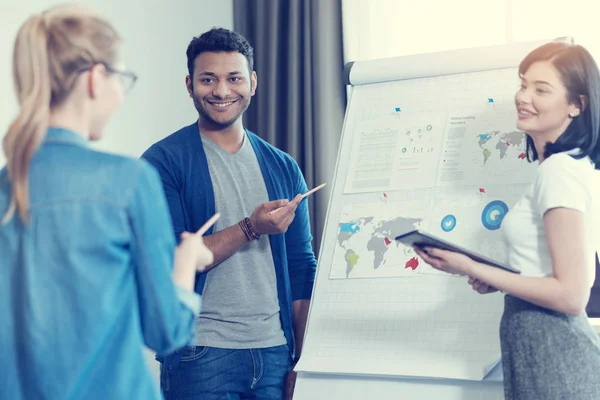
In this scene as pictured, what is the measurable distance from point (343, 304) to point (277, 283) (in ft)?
0.61

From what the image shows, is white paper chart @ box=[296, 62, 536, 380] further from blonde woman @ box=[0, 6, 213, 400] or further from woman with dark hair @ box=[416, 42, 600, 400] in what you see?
blonde woman @ box=[0, 6, 213, 400]

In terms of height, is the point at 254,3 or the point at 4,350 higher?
the point at 254,3

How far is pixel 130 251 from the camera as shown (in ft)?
3.56

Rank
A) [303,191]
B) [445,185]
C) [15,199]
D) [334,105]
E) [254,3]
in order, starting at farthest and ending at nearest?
[254,3]
[334,105]
[303,191]
[445,185]
[15,199]

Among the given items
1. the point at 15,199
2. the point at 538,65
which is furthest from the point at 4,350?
the point at 538,65

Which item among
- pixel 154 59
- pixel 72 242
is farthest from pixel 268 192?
pixel 154 59

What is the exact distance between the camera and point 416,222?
1.90m

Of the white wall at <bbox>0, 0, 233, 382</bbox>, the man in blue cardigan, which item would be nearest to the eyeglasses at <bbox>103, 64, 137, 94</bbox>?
the man in blue cardigan

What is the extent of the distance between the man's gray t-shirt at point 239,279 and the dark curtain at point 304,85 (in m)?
0.91

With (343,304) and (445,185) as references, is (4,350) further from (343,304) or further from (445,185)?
(445,185)

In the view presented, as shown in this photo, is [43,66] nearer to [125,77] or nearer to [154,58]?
[125,77]

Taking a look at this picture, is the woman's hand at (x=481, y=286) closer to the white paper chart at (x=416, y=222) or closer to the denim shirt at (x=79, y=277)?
the white paper chart at (x=416, y=222)

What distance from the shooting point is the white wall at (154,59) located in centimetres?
275

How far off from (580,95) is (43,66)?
1.03 meters
